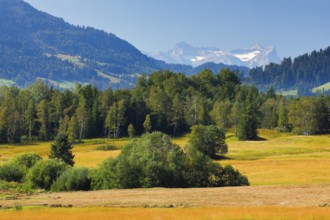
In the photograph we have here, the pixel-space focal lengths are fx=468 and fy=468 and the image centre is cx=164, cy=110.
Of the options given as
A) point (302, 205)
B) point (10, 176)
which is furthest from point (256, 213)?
point (10, 176)

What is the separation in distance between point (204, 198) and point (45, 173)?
32937mm

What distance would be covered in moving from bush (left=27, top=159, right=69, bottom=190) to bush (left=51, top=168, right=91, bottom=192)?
7.48 feet

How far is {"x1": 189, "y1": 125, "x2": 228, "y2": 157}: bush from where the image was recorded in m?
106

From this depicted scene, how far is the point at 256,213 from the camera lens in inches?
1378

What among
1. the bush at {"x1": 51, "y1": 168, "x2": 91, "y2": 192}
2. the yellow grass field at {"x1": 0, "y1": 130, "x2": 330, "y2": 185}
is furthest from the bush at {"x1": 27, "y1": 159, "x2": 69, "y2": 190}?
the yellow grass field at {"x1": 0, "y1": 130, "x2": 330, "y2": 185}

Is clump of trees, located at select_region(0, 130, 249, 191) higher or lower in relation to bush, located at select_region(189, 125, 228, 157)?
lower

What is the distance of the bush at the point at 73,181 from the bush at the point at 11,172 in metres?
11.6

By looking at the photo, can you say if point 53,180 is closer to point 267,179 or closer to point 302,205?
point 267,179

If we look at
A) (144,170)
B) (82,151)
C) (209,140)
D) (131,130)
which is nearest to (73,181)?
(144,170)

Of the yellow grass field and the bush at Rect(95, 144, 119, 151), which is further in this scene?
the bush at Rect(95, 144, 119, 151)

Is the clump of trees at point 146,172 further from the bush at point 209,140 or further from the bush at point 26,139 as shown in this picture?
the bush at point 26,139

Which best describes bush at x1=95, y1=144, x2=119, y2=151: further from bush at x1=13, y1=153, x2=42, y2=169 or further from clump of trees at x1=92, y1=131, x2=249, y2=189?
clump of trees at x1=92, y1=131, x2=249, y2=189

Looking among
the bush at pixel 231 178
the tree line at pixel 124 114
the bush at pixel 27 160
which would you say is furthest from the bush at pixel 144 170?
the tree line at pixel 124 114

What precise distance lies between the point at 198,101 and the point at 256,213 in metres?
146
